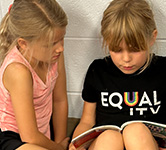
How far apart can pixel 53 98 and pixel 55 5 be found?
0.47 meters

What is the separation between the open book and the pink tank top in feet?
0.87

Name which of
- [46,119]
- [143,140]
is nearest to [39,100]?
[46,119]

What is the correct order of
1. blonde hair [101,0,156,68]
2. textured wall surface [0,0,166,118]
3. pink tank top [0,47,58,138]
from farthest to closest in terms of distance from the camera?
textured wall surface [0,0,166,118]
pink tank top [0,47,58,138]
blonde hair [101,0,156,68]

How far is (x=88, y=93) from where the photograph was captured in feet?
4.00

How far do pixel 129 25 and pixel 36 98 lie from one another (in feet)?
1.58

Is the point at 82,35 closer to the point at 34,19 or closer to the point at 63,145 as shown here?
the point at 34,19

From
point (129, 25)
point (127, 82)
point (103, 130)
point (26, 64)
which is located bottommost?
point (103, 130)

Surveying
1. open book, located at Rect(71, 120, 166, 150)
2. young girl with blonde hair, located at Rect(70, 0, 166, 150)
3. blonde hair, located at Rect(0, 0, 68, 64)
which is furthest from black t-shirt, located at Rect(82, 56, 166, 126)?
blonde hair, located at Rect(0, 0, 68, 64)

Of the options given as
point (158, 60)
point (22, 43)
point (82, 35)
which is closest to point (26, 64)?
point (22, 43)

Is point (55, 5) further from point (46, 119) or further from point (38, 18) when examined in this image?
point (46, 119)

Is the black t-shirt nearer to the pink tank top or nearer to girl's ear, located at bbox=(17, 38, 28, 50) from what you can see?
the pink tank top

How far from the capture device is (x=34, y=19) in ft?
3.34

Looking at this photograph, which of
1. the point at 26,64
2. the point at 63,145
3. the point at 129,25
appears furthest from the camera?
the point at 63,145

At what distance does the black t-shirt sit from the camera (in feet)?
3.76
